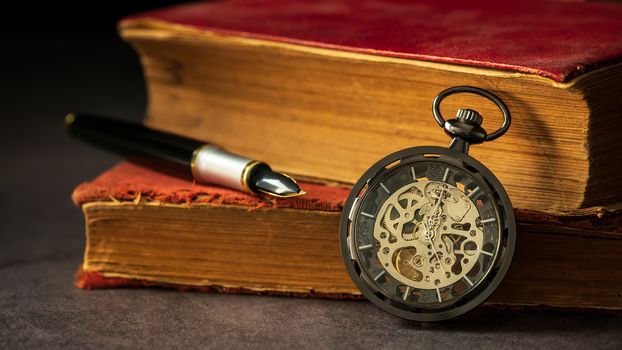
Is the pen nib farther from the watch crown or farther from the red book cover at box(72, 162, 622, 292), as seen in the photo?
the watch crown

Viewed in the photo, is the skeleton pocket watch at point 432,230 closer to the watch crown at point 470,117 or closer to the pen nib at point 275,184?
the watch crown at point 470,117

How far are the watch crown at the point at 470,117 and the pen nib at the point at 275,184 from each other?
0.30m

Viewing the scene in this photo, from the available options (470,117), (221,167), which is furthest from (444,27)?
(221,167)

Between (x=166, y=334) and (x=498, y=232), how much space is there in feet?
1.83

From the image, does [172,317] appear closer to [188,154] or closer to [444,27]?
[188,154]

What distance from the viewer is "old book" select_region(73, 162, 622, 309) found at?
1.73 meters

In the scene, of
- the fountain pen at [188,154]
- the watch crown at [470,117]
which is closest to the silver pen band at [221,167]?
the fountain pen at [188,154]

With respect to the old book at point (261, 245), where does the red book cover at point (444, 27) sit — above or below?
above

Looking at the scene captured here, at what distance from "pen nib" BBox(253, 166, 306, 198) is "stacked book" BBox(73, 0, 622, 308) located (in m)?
0.03

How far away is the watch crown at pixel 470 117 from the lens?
5.41 ft

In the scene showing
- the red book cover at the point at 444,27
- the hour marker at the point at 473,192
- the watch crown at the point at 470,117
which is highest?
the red book cover at the point at 444,27

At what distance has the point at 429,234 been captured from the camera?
1636mm

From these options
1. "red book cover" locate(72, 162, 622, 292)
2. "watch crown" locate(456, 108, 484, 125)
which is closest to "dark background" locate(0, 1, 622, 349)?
"red book cover" locate(72, 162, 622, 292)

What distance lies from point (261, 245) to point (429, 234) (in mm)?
331
